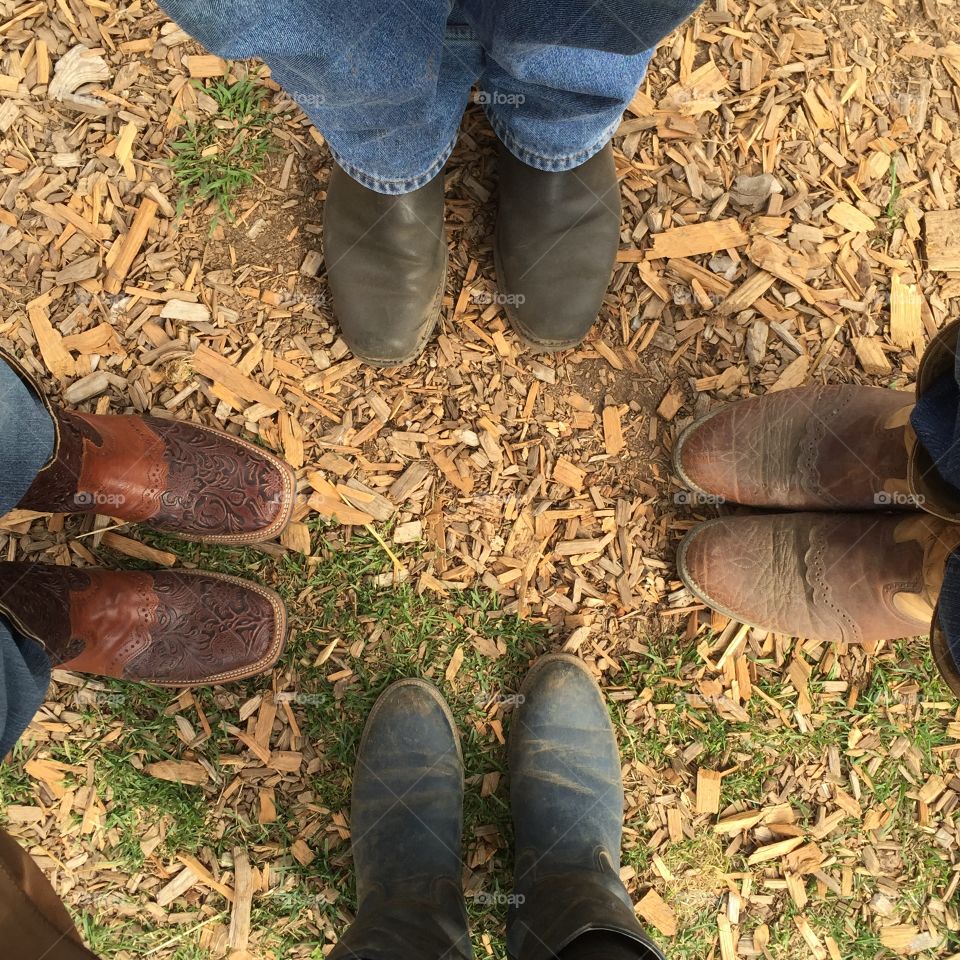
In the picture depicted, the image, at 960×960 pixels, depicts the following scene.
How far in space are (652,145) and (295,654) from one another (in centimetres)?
198

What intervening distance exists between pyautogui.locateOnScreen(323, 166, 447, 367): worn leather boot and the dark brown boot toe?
48 cm

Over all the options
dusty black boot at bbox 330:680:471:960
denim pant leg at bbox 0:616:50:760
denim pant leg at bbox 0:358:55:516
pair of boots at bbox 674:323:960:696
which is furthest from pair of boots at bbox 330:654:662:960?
denim pant leg at bbox 0:358:55:516

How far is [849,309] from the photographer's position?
7.63 feet

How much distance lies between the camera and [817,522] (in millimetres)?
2004

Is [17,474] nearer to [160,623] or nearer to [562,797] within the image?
[160,623]

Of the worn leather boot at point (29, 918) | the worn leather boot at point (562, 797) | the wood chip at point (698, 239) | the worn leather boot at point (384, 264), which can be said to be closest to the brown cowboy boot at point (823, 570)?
the worn leather boot at point (562, 797)

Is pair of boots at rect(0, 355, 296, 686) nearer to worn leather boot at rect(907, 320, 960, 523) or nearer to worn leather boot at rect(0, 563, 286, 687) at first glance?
worn leather boot at rect(0, 563, 286, 687)

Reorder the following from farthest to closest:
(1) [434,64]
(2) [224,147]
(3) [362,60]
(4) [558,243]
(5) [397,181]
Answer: (2) [224,147] < (4) [558,243] < (5) [397,181] < (1) [434,64] < (3) [362,60]

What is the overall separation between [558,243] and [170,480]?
130 cm

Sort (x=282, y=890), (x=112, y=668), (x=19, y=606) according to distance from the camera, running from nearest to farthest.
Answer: (x=19, y=606) < (x=112, y=668) < (x=282, y=890)

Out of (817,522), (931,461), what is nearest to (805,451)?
(817,522)

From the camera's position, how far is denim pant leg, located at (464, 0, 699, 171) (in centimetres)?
114

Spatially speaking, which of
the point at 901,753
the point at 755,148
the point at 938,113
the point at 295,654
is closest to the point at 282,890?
the point at 295,654

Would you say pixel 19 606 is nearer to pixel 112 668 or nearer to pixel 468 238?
pixel 112 668
